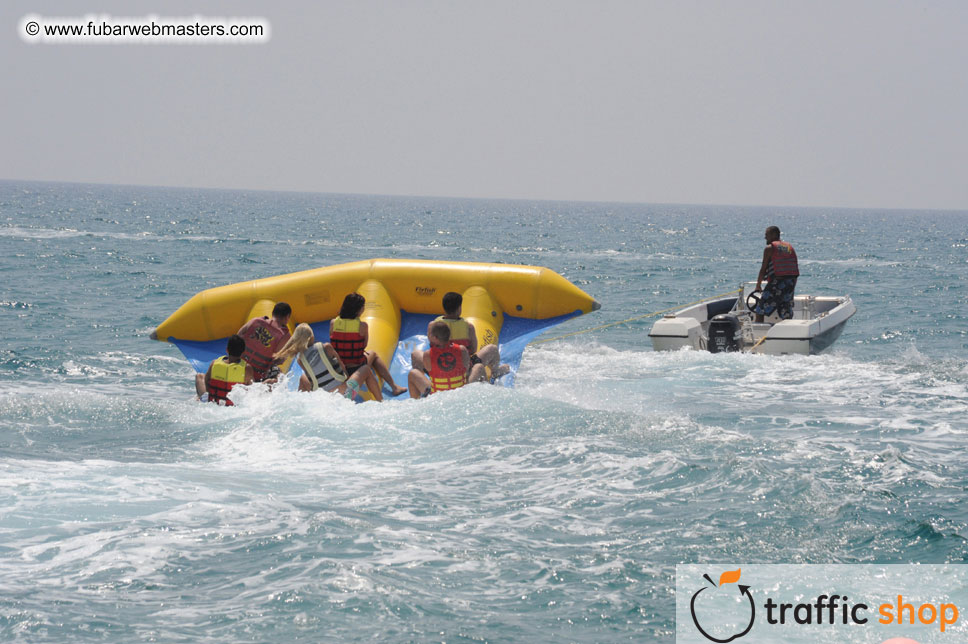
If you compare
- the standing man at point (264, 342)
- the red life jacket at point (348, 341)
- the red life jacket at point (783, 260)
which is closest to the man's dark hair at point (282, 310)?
the standing man at point (264, 342)

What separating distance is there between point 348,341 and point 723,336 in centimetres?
461

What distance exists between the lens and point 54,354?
33.6 feet

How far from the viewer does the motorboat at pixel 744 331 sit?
31.6 ft

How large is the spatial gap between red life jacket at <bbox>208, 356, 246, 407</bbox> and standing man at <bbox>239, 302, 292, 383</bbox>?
1.35 feet

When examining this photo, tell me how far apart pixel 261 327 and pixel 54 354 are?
431cm

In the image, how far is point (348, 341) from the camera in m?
6.70

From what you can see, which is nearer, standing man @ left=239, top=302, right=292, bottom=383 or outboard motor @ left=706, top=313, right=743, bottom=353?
standing man @ left=239, top=302, right=292, bottom=383

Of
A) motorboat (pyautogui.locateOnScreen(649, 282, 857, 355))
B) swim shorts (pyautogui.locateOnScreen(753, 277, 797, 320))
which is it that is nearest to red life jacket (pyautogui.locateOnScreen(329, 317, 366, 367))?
motorboat (pyautogui.locateOnScreen(649, 282, 857, 355))

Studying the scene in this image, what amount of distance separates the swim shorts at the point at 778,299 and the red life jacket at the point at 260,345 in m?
5.50

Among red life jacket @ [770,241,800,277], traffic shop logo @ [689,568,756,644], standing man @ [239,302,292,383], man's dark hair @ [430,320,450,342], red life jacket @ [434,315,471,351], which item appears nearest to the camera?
traffic shop logo @ [689,568,756,644]

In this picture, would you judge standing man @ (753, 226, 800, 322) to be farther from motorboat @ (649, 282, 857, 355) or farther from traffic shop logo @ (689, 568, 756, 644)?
traffic shop logo @ (689, 568, 756, 644)

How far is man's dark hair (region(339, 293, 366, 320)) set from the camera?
21.5 ft

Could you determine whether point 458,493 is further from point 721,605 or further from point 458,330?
point 458,330

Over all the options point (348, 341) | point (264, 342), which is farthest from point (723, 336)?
point (264, 342)
